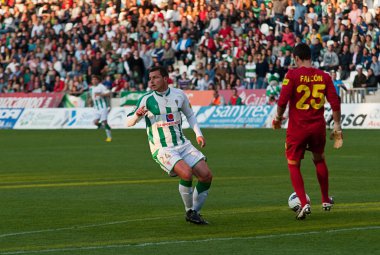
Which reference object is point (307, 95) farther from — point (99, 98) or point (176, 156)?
point (99, 98)

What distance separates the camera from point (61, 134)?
3975cm

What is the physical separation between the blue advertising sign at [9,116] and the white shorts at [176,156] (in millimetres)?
33648

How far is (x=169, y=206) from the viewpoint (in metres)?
15.4

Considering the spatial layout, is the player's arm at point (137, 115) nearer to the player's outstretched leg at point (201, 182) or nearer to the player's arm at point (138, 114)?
the player's arm at point (138, 114)

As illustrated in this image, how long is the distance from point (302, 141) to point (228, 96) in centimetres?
2823

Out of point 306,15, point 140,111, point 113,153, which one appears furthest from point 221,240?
point 306,15

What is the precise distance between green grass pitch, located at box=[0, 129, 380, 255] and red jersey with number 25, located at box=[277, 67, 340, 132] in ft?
3.83

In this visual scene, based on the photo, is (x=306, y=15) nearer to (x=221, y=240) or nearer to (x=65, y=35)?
(x=65, y=35)

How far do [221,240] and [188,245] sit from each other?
0.47 metres

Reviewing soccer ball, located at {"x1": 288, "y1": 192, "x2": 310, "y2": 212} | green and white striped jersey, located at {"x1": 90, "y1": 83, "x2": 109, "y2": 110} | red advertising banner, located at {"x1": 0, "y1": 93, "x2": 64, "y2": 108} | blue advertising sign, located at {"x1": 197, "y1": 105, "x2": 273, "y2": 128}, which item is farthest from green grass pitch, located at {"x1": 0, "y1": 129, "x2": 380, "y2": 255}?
red advertising banner, located at {"x1": 0, "y1": 93, "x2": 64, "y2": 108}

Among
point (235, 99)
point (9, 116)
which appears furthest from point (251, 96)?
point (9, 116)

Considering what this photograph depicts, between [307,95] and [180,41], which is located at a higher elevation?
[307,95]

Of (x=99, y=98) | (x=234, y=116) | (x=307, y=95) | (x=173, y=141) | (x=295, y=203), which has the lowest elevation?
(x=234, y=116)

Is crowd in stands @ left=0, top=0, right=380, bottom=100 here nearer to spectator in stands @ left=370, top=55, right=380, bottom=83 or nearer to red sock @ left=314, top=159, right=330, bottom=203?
spectator in stands @ left=370, top=55, right=380, bottom=83
